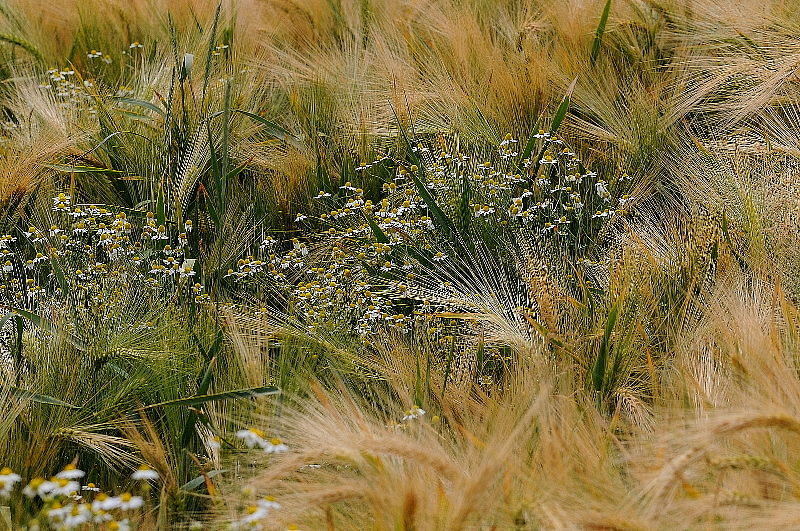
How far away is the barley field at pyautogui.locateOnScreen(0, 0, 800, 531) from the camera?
107 centimetres

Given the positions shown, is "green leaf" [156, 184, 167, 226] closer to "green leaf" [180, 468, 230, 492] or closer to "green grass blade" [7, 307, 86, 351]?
"green grass blade" [7, 307, 86, 351]

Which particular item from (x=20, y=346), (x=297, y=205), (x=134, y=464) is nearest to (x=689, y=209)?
(x=297, y=205)

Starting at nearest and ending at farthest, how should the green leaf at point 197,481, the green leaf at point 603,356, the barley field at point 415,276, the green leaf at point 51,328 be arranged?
1. the barley field at point 415,276
2. the green leaf at point 197,481
3. the green leaf at point 603,356
4. the green leaf at point 51,328

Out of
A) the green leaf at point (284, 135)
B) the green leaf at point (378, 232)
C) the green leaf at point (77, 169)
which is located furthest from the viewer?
the green leaf at point (284, 135)

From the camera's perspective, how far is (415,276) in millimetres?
1863

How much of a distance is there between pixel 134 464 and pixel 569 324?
837 mm

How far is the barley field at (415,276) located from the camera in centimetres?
107

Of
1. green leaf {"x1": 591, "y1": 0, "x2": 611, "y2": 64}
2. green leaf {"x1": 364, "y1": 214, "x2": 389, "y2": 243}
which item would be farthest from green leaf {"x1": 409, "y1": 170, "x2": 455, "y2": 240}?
green leaf {"x1": 591, "y1": 0, "x2": 611, "y2": 64}

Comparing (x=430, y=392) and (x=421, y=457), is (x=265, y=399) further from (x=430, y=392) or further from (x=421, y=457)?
(x=421, y=457)

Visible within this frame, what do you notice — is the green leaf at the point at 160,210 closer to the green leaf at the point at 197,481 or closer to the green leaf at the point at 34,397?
the green leaf at the point at 34,397

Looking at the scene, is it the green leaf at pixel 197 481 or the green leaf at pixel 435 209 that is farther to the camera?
the green leaf at pixel 435 209

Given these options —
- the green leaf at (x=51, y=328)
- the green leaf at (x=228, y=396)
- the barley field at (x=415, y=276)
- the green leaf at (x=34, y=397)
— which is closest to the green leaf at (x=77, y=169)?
the barley field at (x=415, y=276)

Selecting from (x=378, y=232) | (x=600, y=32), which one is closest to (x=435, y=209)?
(x=378, y=232)

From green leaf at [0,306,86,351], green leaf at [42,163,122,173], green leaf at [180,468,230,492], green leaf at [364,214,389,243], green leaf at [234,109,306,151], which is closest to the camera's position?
green leaf at [180,468,230,492]
